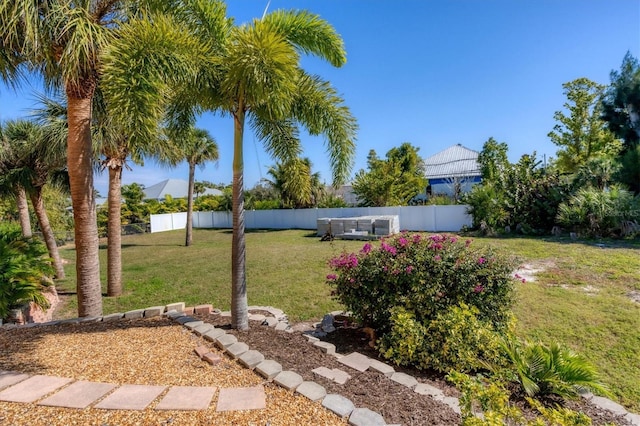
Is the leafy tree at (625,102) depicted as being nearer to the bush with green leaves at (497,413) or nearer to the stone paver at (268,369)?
the bush with green leaves at (497,413)

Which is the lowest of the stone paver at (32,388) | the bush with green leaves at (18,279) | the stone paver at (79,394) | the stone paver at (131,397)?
the stone paver at (131,397)

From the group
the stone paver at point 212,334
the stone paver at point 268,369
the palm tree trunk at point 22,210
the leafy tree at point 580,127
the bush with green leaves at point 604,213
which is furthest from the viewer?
the leafy tree at point 580,127

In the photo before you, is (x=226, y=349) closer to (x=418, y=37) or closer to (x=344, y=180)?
(x=344, y=180)

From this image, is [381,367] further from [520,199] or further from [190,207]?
[190,207]

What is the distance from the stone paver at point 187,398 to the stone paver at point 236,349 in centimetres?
64

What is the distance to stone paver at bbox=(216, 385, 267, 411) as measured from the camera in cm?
229

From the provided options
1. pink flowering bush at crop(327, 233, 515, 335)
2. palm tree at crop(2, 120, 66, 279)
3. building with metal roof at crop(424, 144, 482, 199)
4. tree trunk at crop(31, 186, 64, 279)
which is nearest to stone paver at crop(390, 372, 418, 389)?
pink flowering bush at crop(327, 233, 515, 335)

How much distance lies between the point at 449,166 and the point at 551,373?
3551 centimetres

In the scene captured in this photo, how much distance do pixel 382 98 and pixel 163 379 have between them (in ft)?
34.6

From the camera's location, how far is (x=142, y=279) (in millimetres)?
9375

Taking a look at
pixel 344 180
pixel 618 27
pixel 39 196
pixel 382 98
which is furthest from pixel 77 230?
pixel 618 27

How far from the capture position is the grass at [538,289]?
438 cm

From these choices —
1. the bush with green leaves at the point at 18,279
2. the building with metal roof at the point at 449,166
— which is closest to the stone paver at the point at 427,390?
the bush with green leaves at the point at 18,279

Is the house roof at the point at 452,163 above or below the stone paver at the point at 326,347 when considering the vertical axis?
above
